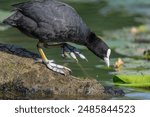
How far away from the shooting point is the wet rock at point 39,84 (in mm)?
10164

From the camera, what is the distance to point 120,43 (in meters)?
14.5

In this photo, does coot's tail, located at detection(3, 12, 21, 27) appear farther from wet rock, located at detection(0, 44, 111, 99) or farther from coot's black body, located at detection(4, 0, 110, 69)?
wet rock, located at detection(0, 44, 111, 99)

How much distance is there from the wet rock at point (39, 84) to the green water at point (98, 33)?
1.83ft

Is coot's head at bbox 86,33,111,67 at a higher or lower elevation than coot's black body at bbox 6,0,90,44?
lower

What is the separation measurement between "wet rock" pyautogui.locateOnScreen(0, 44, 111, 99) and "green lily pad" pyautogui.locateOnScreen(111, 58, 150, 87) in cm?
52

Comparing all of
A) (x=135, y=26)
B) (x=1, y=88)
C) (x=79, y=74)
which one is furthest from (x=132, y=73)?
(x=135, y=26)

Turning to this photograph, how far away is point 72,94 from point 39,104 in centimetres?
86

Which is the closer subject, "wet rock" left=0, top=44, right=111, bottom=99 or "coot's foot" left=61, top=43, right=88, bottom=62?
"wet rock" left=0, top=44, right=111, bottom=99

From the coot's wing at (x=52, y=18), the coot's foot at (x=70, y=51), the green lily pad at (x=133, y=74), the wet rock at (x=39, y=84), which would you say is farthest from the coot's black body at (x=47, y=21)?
the green lily pad at (x=133, y=74)

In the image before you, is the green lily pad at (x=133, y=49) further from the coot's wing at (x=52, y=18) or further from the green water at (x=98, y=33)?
the coot's wing at (x=52, y=18)

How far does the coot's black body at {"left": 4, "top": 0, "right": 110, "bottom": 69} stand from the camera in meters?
10.6

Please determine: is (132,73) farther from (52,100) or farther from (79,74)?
(52,100)

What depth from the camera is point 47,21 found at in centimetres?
1062

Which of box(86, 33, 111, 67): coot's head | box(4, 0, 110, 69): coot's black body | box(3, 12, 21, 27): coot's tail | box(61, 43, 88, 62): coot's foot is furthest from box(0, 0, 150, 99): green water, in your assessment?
box(3, 12, 21, 27): coot's tail
